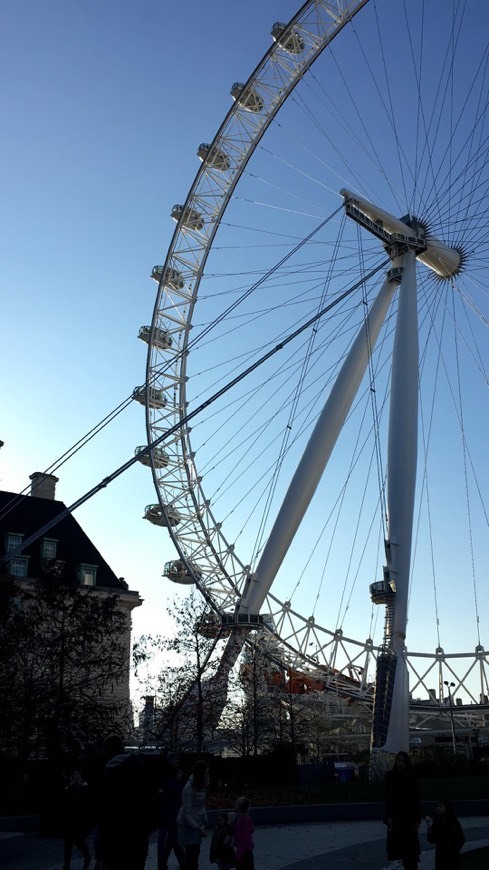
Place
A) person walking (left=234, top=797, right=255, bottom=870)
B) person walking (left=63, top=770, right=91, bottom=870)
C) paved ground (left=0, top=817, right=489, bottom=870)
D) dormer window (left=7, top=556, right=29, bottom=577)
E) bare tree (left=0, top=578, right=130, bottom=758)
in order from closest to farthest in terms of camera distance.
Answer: person walking (left=234, top=797, right=255, bottom=870)
person walking (left=63, top=770, right=91, bottom=870)
paved ground (left=0, top=817, right=489, bottom=870)
bare tree (left=0, top=578, right=130, bottom=758)
dormer window (left=7, top=556, right=29, bottom=577)

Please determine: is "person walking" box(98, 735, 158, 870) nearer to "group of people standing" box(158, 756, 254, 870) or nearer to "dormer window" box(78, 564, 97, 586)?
"group of people standing" box(158, 756, 254, 870)

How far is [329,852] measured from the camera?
16734 millimetres

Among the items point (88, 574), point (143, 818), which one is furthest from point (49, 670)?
point (143, 818)

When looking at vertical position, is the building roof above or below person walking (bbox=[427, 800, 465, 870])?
above

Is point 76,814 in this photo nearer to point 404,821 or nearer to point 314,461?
point 404,821

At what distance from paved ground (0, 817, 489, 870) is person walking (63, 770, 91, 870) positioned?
65.5 inches

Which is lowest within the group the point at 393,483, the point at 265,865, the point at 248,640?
the point at 265,865

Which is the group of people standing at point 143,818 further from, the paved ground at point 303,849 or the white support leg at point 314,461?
the white support leg at point 314,461

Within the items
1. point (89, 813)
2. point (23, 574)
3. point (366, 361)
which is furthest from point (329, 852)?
point (23, 574)

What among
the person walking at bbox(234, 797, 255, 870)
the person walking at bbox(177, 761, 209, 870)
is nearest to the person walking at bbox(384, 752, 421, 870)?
the person walking at bbox(234, 797, 255, 870)

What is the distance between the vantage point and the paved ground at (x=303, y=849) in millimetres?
15477

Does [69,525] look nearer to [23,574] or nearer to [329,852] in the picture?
[23,574]

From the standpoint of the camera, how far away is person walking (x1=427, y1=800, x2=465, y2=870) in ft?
34.9

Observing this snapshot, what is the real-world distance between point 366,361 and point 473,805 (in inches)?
758
